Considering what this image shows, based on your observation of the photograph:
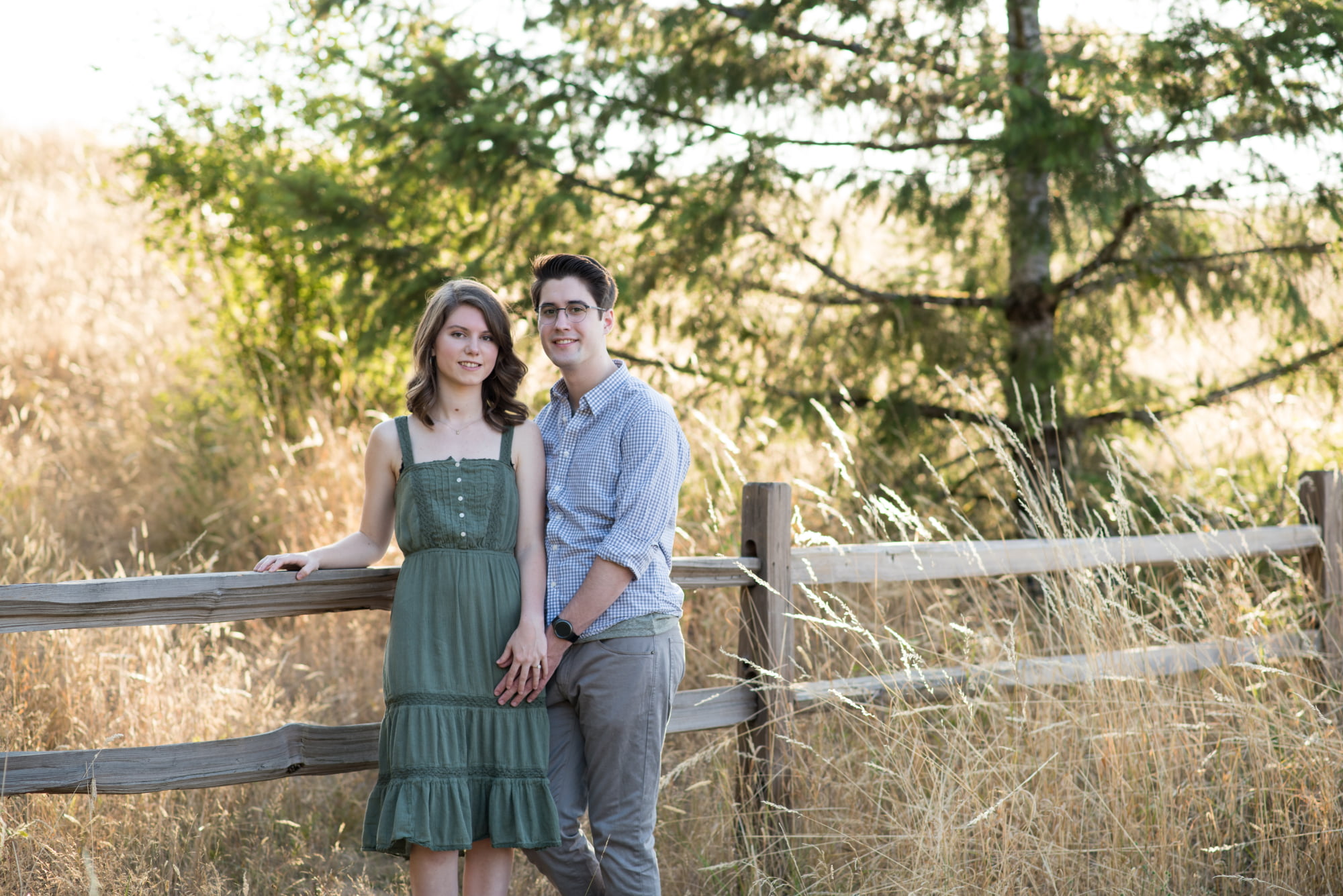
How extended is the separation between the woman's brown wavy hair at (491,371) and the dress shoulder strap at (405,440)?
0.13 feet

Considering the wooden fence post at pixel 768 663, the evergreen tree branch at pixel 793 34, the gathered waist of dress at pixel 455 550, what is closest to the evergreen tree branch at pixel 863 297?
the evergreen tree branch at pixel 793 34

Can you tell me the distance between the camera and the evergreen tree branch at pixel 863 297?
5844 millimetres

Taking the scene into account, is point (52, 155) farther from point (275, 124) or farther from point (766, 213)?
point (766, 213)

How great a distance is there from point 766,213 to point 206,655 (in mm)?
3891

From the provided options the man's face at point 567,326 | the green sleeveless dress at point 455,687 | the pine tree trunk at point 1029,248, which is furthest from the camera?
the pine tree trunk at point 1029,248

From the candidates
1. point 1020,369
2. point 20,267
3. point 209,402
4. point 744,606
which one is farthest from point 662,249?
point 20,267

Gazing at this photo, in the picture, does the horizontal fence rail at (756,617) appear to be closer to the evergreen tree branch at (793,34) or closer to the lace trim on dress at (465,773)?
the lace trim on dress at (465,773)

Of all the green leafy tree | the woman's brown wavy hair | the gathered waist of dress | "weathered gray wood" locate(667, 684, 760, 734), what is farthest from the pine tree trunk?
the gathered waist of dress

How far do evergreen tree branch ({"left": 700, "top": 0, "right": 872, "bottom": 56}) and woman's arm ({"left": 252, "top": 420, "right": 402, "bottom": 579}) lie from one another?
3818 mm

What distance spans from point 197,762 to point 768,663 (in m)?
1.80

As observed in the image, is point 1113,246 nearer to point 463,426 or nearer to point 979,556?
point 979,556

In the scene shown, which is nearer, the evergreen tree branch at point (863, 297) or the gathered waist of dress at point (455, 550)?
the gathered waist of dress at point (455, 550)

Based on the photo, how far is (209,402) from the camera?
783 cm

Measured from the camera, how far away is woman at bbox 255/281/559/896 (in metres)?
2.54
